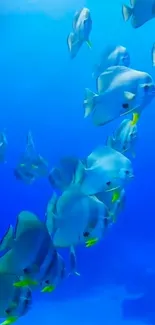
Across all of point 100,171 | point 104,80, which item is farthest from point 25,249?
point 104,80

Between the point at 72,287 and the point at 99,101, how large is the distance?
4661mm

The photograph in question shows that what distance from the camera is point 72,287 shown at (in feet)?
21.6

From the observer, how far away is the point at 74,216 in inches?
81.3

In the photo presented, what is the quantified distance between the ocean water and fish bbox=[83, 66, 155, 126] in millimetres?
4870

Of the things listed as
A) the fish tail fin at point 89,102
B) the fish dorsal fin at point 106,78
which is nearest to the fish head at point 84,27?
the fish dorsal fin at point 106,78

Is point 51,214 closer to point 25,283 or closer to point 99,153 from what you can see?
point 25,283

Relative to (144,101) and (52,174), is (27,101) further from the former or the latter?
(144,101)

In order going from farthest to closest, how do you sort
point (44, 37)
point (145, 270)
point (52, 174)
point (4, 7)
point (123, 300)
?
point (44, 37) < point (4, 7) < point (145, 270) < point (123, 300) < point (52, 174)

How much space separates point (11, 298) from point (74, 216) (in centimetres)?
41

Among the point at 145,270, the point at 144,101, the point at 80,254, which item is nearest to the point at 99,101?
the point at 144,101

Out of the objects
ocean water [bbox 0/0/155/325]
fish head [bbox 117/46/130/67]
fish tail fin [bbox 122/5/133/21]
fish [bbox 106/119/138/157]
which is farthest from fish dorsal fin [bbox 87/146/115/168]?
ocean water [bbox 0/0/155/325]

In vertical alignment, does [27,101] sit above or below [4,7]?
below

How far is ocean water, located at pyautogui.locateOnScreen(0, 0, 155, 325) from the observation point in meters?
7.52

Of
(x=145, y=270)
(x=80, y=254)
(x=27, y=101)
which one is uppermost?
(x=27, y=101)
